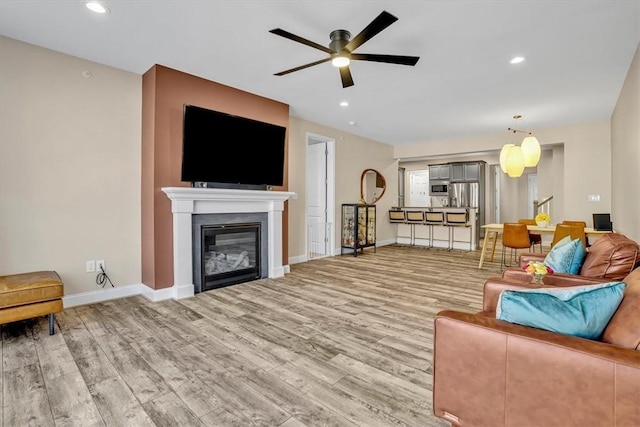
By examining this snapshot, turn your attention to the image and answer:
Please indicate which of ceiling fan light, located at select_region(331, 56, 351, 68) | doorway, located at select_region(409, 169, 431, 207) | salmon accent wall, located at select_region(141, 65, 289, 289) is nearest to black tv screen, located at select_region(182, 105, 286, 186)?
salmon accent wall, located at select_region(141, 65, 289, 289)

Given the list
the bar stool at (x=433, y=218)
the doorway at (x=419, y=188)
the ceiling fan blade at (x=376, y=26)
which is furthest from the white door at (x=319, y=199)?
the doorway at (x=419, y=188)

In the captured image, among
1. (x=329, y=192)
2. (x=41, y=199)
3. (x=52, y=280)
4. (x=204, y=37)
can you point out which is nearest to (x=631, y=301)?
(x=204, y=37)

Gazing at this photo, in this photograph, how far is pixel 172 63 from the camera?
3398mm

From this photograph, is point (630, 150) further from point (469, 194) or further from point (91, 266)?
point (91, 266)

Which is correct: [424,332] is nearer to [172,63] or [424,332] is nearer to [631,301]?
[631,301]

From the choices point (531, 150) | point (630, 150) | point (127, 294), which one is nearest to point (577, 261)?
point (630, 150)

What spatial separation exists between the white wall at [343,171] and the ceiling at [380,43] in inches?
39.6

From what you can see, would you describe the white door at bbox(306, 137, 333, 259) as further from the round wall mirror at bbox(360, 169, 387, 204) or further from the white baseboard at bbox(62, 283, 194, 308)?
the white baseboard at bbox(62, 283, 194, 308)

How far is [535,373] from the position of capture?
3.58ft

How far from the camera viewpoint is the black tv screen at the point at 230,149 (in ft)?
11.9

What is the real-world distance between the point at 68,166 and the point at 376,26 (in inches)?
129

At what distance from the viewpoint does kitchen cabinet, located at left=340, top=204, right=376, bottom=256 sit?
637 centimetres

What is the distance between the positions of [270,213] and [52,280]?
98.1 inches

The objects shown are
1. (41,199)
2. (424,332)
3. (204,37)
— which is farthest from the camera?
(41,199)
